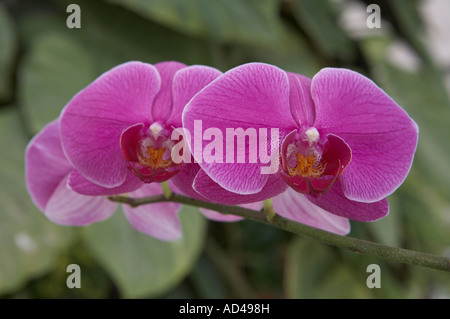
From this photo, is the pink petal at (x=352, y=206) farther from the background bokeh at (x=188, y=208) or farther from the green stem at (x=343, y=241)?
the background bokeh at (x=188, y=208)

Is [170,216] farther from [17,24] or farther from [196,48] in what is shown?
[17,24]

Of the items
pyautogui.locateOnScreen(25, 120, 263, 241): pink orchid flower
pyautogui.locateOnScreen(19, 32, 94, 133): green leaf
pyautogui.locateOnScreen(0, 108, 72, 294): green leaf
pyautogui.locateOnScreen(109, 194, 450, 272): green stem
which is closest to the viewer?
pyautogui.locateOnScreen(109, 194, 450, 272): green stem

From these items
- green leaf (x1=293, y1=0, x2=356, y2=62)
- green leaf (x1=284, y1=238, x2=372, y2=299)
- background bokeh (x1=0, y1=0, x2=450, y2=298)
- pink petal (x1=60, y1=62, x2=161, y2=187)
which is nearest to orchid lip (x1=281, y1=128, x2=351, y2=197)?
pink petal (x1=60, y1=62, x2=161, y2=187)

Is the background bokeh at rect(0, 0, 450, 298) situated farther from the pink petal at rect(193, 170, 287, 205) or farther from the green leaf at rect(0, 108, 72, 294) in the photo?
the pink petal at rect(193, 170, 287, 205)

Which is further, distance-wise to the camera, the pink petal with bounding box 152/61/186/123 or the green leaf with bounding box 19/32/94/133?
the green leaf with bounding box 19/32/94/133

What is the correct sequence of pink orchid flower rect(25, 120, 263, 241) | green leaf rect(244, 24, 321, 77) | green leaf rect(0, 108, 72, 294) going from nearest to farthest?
1. pink orchid flower rect(25, 120, 263, 241)
2. green leaf rect(0, 108, 72, 294)
3. green leaf rect(244, 24, 321, 77)

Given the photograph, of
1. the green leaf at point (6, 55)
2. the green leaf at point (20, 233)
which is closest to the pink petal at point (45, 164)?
the green leaf at point (20, 233)
